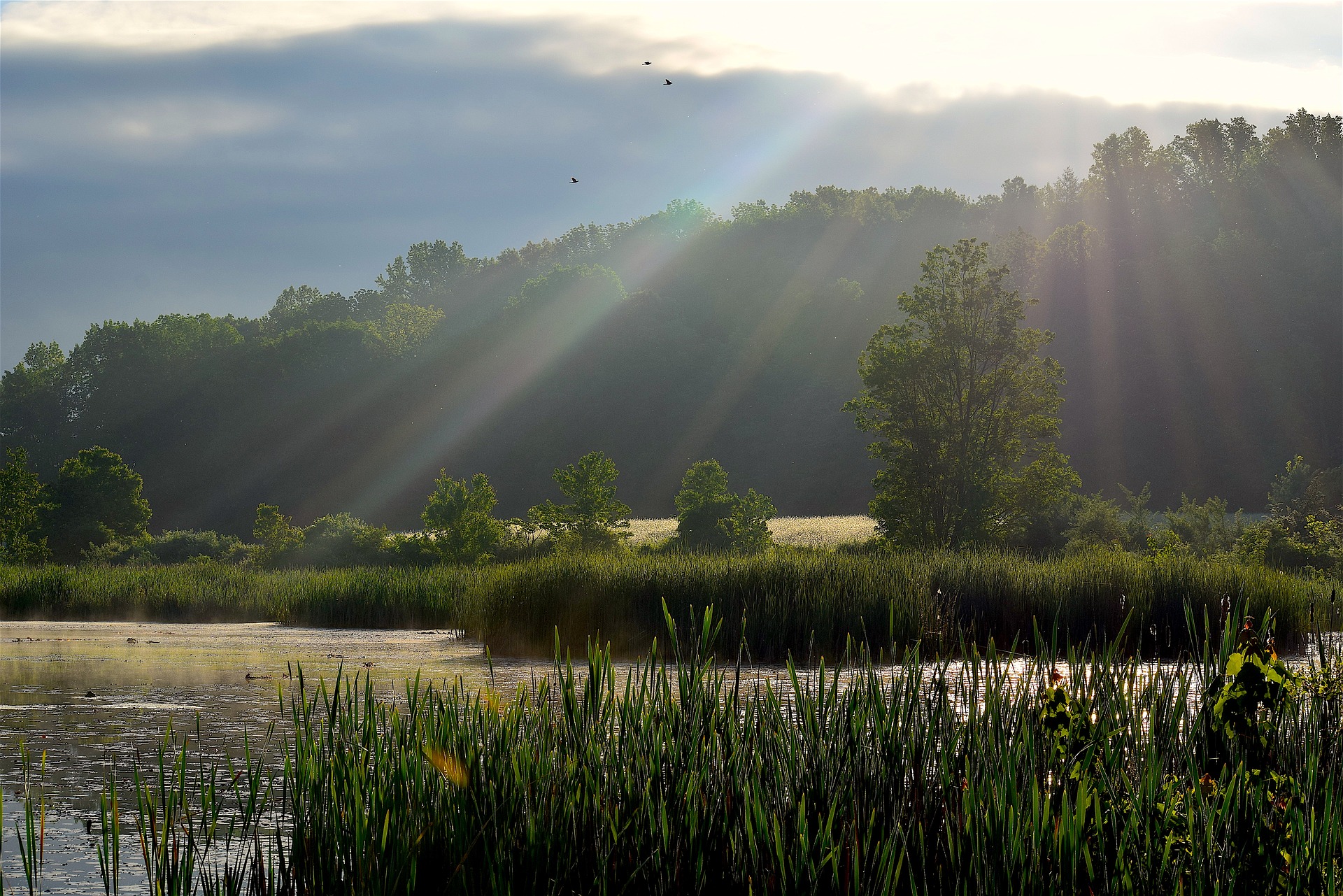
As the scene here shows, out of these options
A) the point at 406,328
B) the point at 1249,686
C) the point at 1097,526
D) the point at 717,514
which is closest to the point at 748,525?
the point at 717,514

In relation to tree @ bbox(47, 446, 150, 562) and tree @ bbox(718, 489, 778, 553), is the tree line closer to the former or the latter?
tree @ bbox(718, 489, 778, 553)

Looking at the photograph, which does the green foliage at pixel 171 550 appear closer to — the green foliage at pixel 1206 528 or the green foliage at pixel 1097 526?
the green foliage at pixel 1097 526

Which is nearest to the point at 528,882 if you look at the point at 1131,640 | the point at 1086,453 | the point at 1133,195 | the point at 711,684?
the point at 711,684

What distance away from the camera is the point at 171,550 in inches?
1151

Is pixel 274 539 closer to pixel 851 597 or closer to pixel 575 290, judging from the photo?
pixel 851 597

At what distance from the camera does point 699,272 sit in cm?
6444

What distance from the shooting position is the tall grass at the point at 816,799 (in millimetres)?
3035

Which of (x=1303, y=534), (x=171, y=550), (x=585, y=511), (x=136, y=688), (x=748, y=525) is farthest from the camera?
(x=171, y=550)

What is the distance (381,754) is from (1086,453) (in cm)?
4301

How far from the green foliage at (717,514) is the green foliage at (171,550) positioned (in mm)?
10776

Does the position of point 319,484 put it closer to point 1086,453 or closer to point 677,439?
point 677,439

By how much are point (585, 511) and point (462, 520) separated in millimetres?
2318

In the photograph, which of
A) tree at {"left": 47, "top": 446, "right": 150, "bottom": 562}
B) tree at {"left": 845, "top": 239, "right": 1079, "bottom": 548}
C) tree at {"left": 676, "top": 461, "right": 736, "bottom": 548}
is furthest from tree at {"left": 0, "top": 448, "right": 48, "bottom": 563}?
tree at {"left": 845, "top": 239, "right": 1079, "bottom": 548}

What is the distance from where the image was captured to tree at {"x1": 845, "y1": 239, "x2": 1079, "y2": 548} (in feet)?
73.9
